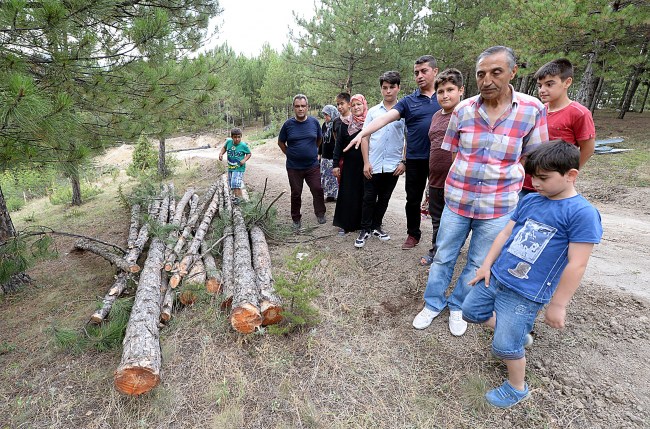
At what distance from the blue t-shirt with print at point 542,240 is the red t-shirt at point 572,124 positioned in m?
1.07

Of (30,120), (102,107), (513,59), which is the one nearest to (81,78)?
(102,107)

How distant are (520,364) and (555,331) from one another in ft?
2.80

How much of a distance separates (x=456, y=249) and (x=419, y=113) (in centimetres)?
154

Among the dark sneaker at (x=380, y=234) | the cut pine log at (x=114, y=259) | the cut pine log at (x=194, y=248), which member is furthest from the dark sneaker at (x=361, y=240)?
the cut pine log at (x=114, y=259)

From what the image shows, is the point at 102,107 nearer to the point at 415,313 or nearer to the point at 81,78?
the point at 81,78

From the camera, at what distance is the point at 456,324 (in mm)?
2742

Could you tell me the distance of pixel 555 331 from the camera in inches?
102

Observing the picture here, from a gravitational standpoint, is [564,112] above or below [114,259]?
above

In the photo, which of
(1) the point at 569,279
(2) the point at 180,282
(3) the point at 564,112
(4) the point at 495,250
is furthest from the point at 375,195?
(1) the point at 569,279

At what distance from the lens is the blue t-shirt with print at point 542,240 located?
5.29 ft

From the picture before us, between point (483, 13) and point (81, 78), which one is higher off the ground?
point (483, 13)

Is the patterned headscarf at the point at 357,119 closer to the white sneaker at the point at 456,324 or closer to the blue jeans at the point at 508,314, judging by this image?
the white sneaker at the point at 456,324

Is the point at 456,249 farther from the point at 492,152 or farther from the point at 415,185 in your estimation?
the point at 415,185

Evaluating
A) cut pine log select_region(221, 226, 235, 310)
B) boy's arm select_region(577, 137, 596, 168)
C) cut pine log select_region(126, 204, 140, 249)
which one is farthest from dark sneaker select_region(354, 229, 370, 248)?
cut pine log select_region(126, 204, 140, 249)
